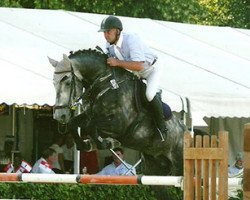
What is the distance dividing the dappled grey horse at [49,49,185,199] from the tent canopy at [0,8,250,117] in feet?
14.6

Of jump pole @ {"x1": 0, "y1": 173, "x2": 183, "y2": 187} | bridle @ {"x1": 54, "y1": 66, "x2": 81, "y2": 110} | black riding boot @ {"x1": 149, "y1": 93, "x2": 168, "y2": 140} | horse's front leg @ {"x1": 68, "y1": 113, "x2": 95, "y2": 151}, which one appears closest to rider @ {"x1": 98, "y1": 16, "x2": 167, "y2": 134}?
black riding boot @ {"x1": 149, "y1": 93, "x2": 168, "y2": 140}

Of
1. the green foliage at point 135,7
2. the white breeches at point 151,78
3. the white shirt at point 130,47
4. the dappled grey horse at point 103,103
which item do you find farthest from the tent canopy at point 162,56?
the green foliage at point 135,7

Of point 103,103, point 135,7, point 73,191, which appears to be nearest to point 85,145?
point 103,103

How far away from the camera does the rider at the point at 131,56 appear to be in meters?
10.2

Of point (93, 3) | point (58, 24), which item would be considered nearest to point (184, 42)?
point (58, 24)

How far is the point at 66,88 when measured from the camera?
10008 millimetres

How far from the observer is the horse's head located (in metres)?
9.85

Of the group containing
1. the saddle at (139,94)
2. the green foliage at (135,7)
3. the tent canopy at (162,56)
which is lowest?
the green foliage at (135,7)

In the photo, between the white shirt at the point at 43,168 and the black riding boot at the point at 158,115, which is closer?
the black riding boot at the point at 158,115

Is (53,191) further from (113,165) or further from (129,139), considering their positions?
(129,139)

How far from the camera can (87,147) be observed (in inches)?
397

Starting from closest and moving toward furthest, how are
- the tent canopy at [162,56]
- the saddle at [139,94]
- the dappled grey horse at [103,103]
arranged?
1. the dappled grey horse at [103,103]
2. the saddle at [139,94]
3. the tent canopy at [162,56]

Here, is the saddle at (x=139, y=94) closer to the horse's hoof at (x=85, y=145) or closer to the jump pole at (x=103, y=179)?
the horse's hoof at (x=85, y=145)

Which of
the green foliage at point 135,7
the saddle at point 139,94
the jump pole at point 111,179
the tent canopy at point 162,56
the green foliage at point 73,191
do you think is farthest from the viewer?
the green foliage at point 135,7
